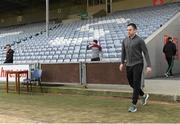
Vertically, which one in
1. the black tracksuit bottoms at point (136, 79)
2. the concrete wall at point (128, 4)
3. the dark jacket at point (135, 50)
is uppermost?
the concrete wall at point (128, 4)

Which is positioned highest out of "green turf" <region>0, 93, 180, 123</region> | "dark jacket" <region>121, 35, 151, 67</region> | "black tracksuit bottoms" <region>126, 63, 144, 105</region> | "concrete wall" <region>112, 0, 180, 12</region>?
"concrete wall" <region>112, 0, 180, 12</region>

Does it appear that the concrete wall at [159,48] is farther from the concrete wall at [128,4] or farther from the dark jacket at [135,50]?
the concrete wall at [128,4]

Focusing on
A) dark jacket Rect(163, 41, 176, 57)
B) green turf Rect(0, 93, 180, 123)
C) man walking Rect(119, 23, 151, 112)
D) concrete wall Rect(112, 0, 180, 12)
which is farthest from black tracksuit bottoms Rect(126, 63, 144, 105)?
concrete wall Rect(112, 0, 180, 12)

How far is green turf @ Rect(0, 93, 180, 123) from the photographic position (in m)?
8.57

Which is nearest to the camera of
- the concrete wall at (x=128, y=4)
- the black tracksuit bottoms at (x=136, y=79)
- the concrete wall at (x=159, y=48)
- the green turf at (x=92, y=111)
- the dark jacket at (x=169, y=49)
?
the green turf at (x=92, y=111)

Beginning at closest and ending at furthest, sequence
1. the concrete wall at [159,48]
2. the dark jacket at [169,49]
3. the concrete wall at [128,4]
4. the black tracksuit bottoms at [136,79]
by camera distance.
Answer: the black tracksuit bottoms at [136,79] → the dark jacket at [169,49] → the concrete wall at [159,48] → the concrete wall at [128,4]

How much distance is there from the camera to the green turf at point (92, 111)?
8.57 meters

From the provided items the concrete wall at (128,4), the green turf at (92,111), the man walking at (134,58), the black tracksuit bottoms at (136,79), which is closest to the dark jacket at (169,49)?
the green turf at (92,111)

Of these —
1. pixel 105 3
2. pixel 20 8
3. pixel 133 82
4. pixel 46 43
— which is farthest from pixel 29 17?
pixel 133 82

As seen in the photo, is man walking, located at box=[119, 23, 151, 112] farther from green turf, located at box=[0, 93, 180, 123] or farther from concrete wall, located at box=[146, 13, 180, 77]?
concrete wall, located at box=[146, 13, 180, 77]

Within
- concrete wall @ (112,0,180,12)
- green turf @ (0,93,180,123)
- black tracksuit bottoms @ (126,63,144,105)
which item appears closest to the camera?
green turf @ (0,93,180,123)

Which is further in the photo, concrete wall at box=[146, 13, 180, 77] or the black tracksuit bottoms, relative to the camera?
concrete wall at box=[146, 13, 180, 77]

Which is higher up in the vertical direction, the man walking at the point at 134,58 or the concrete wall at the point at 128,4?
the concrete wall at the point at 128,4

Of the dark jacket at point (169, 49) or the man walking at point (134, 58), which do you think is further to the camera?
the dark jacket at point (169, 49)
